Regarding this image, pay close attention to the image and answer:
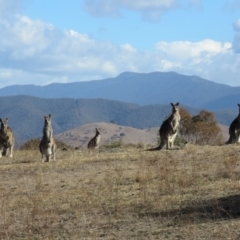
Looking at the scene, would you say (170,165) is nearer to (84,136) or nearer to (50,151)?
(50,151)

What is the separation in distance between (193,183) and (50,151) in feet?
27.1

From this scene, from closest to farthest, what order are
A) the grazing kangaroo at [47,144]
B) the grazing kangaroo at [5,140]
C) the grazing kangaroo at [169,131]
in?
the grazing kangaroo at [47,144] < the grazing kangaroo at [169,131] < the grazing kangaroo at [5,140]

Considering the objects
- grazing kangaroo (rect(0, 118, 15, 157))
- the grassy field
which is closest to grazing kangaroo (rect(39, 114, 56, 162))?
the grassy field

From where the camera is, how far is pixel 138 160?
22016 mm

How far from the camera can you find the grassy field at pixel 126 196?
484 inches

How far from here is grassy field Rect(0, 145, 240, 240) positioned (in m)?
12.3

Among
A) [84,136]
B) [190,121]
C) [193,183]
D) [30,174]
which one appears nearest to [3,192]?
[30,174]

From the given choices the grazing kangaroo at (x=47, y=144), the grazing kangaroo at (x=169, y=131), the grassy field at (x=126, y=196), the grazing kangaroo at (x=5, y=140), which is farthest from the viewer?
the grazing kangaroo at (x=5, y=140)

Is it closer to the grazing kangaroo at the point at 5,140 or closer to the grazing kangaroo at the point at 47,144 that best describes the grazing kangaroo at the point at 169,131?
the grazing kangaroo at the point at 47,144

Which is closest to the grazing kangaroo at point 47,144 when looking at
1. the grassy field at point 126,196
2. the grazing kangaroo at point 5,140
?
the grassy field at point 126,196

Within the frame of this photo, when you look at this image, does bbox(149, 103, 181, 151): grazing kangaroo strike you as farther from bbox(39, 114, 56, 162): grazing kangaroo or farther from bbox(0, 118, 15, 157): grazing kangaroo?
bbox(0, 118, 15, 157): grazing kangaroo

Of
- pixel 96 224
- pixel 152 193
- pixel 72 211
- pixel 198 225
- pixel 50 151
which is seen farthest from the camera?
pixel 50 151

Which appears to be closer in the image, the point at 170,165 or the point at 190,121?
the point at 170,165

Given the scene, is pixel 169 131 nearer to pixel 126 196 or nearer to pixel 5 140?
pixel 5 140
